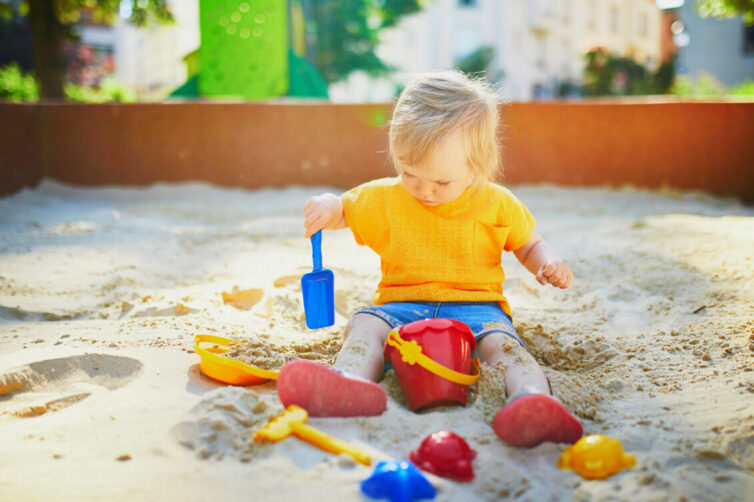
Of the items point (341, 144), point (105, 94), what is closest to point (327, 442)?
point (341, 144)

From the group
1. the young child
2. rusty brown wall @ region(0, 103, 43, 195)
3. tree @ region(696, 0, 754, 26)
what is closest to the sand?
the young child

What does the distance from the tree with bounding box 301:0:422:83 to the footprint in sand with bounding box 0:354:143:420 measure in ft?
43.6

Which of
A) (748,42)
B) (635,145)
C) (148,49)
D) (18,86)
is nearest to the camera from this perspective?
(635,145)

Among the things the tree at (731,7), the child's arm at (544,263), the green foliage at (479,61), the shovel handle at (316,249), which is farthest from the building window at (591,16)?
the shovel handle at (316,249)

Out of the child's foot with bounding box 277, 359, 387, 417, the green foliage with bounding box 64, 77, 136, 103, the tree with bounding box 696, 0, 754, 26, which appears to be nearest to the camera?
the child's foot with bounding box 277, 359, 387, 417

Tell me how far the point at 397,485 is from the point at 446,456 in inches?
5.1

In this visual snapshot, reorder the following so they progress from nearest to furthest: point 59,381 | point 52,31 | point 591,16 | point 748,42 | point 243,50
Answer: point 59,381, point 243,50, point 52,31, point 748,42, point 591,16

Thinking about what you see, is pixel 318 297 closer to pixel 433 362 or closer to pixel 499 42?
pixel 433 362

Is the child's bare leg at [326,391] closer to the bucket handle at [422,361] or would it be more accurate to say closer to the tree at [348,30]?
the bucket handle at [422,361]

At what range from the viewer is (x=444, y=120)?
1476 mm

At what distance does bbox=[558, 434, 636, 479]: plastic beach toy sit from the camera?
3.22ft

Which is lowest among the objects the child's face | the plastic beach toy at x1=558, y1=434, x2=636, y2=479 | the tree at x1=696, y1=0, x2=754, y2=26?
the plastic beach toy at x1=558, y1=434, x2=636, y2=479

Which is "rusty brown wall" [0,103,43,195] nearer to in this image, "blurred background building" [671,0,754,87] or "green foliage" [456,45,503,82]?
"blurred background building" [671,0,754,87]

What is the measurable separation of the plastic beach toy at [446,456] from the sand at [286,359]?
23mm
